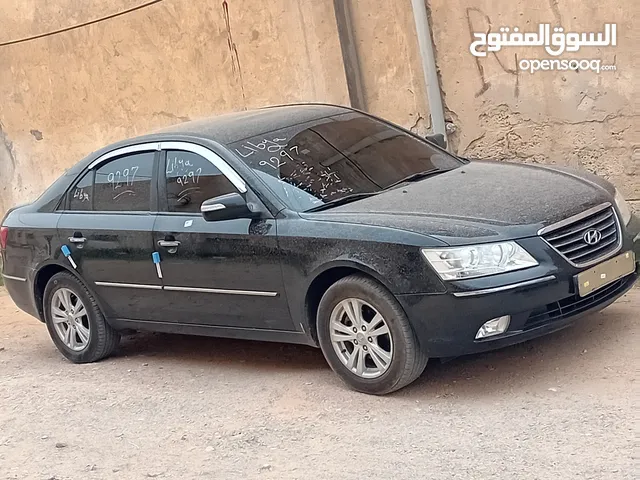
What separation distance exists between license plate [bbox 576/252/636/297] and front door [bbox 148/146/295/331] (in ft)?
5.73

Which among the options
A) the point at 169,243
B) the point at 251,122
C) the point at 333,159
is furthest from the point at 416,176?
the point at 169,243

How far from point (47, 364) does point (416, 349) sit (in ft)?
11.4

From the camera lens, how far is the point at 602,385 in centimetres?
518

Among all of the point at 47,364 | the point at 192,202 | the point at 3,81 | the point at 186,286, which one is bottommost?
the point at 47,364

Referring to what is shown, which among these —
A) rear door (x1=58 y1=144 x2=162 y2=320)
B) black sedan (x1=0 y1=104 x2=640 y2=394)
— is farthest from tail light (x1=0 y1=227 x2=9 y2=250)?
rear door (x1=58 y1=144 x2=162 y2=320)

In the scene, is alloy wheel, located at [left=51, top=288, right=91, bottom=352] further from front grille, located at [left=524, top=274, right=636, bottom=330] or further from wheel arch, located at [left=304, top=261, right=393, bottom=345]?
front grille, located at [left=524, top=274, right=636, bottom=330]

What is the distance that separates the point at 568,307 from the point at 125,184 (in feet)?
10.7

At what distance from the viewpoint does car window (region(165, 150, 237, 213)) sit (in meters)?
6.17

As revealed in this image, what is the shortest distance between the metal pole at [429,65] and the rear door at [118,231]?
10.1 ft

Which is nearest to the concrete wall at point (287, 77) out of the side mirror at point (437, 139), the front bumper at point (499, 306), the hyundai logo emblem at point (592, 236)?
the side mirror at point (437, 139)

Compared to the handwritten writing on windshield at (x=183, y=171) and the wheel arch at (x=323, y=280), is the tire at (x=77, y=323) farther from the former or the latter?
the wheel arch at (x=323, y=280)

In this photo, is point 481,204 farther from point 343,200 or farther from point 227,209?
point 227,209

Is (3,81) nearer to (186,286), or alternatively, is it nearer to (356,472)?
(186,286)

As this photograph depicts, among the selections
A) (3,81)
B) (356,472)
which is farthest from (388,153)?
(3,81)
